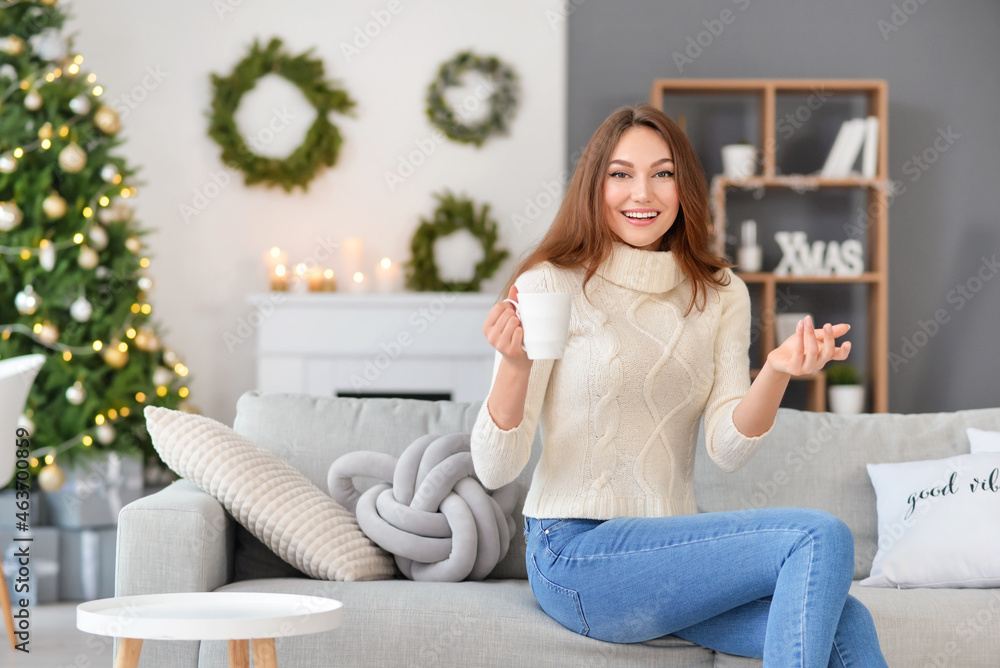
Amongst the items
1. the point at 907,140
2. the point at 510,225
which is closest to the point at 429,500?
the point at 510,225

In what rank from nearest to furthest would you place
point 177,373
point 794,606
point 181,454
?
point 794,606 → point 181,454 → point 177,373

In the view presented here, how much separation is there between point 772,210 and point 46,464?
126 inches

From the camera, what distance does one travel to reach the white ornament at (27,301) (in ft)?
10.7

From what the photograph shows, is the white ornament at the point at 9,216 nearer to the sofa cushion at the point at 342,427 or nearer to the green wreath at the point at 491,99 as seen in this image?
the sofa cushion at the point at 342,427

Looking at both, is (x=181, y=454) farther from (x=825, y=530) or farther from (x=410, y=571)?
(x=825, y=530)

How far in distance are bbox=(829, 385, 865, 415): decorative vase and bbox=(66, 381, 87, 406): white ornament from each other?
2994 mm

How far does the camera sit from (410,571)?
6.03ft

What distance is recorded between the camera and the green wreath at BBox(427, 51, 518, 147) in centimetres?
439

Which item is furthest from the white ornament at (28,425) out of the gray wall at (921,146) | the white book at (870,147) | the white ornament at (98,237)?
the white book at (870,147)

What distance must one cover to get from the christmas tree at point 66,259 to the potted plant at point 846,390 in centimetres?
272

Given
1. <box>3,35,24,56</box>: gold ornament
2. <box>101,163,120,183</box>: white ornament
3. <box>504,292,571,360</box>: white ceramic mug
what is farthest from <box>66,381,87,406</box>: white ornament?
<box>504,292,571,360</box>: white ceramic mug

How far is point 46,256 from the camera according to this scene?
131 inches

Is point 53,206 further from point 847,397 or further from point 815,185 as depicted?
point 847,397

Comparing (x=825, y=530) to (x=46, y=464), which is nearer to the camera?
(x=825, y=530)
